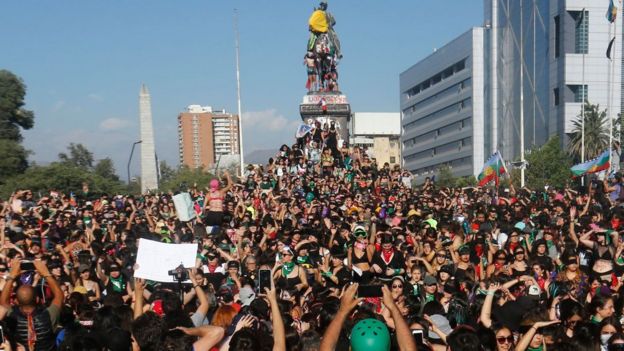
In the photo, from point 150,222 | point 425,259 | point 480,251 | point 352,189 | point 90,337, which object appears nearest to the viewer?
point 90,337

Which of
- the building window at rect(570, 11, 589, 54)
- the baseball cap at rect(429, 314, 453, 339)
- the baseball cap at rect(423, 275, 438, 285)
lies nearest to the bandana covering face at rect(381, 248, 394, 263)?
the baseball cap at rect(423, 275, 438, 285)

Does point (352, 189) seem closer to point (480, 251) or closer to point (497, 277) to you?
point (480, 251)

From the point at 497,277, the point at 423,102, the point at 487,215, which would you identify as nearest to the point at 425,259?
the point at 497,277

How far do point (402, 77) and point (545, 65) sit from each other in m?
55.8

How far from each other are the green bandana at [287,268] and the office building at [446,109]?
89975 millimetres

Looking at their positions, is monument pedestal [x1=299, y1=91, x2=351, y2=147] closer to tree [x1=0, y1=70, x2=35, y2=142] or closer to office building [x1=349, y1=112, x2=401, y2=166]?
tree [x1=0, y1=70, x2=35, y2=142]

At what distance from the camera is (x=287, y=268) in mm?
10148

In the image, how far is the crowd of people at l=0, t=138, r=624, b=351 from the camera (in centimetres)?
545

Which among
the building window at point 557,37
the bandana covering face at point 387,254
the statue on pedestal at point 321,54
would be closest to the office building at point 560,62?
the building window at point 557,37

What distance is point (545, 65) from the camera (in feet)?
242

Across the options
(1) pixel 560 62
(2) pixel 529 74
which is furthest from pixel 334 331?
(2) pixel 529 74

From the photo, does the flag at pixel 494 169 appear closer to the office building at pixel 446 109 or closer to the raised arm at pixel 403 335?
the raised arm at pixel 403 335

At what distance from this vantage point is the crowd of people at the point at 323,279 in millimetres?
5445

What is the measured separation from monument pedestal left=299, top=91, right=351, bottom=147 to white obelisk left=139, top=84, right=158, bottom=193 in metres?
15.8
